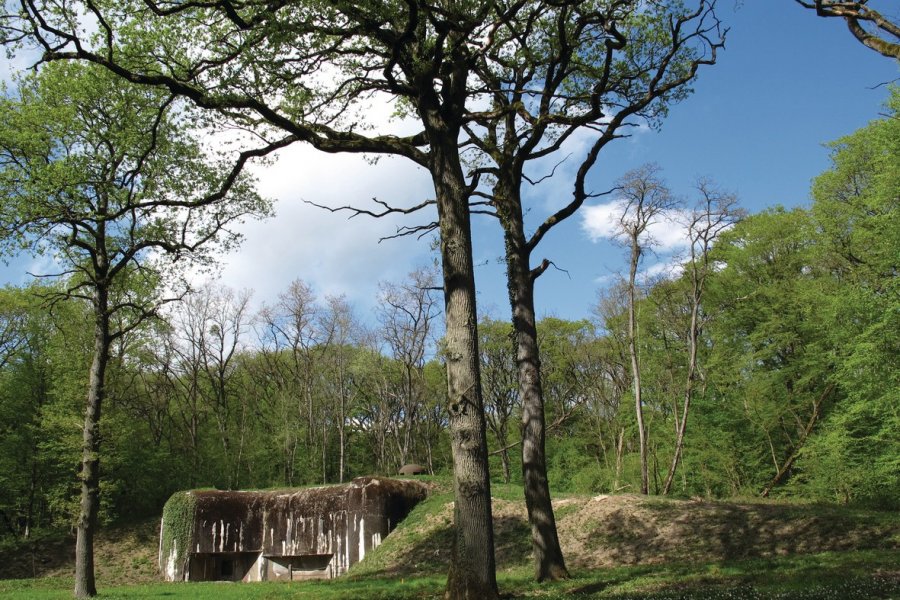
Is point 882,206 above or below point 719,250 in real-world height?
below

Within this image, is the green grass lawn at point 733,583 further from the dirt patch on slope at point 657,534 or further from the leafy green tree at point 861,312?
the leafy green tree at point 861,312

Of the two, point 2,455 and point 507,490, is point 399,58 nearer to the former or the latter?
point 507,490

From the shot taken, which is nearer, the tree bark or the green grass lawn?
the green grass lawn

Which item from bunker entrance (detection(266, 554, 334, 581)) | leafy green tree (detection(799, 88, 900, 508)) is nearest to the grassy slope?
bunker entrance (detection(266, 554, 334, 581))

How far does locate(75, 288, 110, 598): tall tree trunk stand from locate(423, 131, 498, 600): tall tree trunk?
39.3ft

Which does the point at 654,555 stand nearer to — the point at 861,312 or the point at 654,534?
the point at 654,534

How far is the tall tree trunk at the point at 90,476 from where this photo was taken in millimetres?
Result: 15555

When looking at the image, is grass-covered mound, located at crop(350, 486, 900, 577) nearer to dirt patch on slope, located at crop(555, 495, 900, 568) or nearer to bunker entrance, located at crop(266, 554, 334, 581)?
dirt patch on slope, located at crop(555, 495, 900, 568)

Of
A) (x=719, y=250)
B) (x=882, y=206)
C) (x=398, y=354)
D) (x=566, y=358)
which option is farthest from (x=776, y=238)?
(x=398, y=354)

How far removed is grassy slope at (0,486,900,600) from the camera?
9203mm

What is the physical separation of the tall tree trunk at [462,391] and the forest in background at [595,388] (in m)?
5.89

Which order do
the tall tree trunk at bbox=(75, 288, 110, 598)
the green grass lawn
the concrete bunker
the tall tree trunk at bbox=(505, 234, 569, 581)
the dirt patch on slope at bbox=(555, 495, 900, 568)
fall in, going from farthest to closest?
the concrete bunker
the tall tree trunk at bbox=(75, 288, 110, 598)
the dirt patch on slope at bbox=(555, 495, 900, 568)
the tall tree trunk at bbox=(505, 234, 569, 581)
the green grass lawn

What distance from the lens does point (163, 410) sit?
4253 cm

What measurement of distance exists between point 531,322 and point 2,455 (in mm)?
32835
